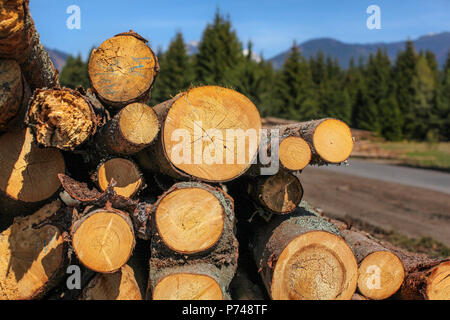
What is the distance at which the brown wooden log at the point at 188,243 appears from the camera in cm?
262

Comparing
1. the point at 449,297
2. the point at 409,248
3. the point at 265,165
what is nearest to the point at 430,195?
the point at 409,248

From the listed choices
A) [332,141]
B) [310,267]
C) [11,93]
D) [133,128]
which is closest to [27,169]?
[11,93]

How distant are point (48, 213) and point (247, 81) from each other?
15.7 meters

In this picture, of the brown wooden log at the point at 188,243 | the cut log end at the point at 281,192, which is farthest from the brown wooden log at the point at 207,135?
the cut log end at the point at 281,192

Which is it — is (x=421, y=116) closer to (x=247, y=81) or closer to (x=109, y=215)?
(x=247, y=81)

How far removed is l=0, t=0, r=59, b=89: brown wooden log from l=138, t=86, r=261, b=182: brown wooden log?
3.61ft

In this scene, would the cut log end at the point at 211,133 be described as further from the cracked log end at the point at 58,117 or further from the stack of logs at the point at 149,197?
the cracked log end at the point at 58,117

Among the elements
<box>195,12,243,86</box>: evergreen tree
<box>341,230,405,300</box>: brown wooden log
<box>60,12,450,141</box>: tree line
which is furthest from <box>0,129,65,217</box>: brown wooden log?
<box>195,12,243,86</box>: evergreen tree

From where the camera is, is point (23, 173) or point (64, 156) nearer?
point (23, 173)

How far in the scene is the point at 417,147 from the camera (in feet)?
69.3

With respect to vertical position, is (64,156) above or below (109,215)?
above

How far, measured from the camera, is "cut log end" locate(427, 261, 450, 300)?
2834mm

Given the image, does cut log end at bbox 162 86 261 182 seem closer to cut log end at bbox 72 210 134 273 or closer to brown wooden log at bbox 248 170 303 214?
brown wooden log at bbox 248 170 303 214
